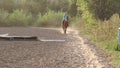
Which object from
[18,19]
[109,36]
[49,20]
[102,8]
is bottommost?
[49,20]

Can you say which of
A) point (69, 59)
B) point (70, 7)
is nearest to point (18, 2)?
point (70, 7)

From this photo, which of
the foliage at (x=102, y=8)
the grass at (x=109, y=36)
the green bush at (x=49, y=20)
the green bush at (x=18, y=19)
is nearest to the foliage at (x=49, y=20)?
the green bush at (x=49, y=20)

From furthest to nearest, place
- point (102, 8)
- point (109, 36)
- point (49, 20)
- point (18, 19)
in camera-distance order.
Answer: point (49, 20)
point (18, 19)
point (102, 8)
point (109, 36)

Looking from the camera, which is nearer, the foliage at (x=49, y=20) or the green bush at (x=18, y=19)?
the green bush at (x=18, y=19)

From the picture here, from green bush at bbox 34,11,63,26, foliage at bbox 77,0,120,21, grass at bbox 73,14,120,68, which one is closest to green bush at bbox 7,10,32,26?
green bush at bbox 34,11,63,26

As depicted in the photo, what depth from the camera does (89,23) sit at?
29109mm

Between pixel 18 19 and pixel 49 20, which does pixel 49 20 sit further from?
pixel 18 19

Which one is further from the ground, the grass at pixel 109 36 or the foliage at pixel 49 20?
the grass at pixel 109 36

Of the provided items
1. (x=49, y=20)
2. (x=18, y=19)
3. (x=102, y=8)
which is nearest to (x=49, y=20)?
(x=49, y=20)

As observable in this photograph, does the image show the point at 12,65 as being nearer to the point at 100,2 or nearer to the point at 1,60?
the point at 1,60

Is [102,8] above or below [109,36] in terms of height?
above

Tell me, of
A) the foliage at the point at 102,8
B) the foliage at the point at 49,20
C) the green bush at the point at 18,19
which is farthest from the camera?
the foliage at the point at 49,20

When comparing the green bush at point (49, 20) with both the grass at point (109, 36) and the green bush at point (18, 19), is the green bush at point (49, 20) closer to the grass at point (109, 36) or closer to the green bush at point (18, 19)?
the green bush at point (18, 19)

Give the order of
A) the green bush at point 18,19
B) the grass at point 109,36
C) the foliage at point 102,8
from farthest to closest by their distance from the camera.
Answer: the green bush at point 18,19 < the foliage at point 102,8 < the grass at point 109,36
